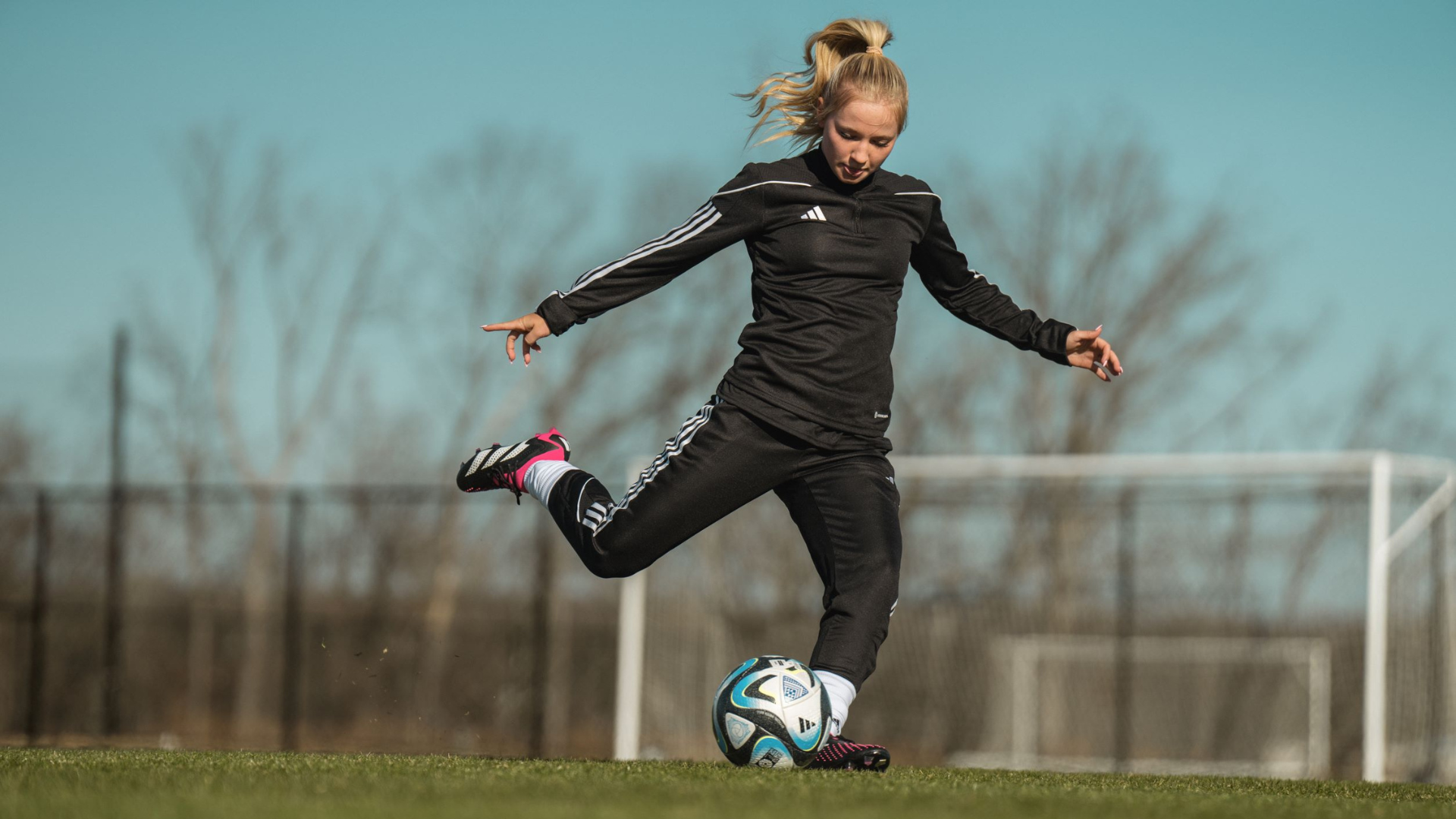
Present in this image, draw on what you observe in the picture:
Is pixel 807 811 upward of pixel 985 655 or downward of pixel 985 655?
upward

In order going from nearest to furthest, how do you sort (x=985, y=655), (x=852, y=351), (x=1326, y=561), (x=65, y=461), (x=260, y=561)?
(x=852, y=351) < (x=1326, y=561) < (x=985, y=655) < (x=65, y=461) < (x=260, y=561)

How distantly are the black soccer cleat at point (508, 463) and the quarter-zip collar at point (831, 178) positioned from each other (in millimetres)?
1183

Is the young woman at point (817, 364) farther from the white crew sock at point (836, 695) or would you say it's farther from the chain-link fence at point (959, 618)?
the chain-link fence at point (959, 618)

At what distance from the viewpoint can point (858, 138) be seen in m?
3.81

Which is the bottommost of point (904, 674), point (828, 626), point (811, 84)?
point (904, 674)

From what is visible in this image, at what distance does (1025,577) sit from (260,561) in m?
9.21

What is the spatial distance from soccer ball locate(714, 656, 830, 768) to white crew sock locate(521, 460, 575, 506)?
37.4 inches

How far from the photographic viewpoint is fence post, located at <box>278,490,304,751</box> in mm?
12391

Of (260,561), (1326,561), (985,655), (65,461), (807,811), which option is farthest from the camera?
(260,561)

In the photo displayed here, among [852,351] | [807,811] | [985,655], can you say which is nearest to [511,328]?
[852,351]

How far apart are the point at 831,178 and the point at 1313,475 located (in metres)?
8.94

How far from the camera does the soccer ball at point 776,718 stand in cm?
365

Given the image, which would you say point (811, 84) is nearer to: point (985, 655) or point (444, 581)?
point (985, 655)

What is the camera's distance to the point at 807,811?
8.39 ft
